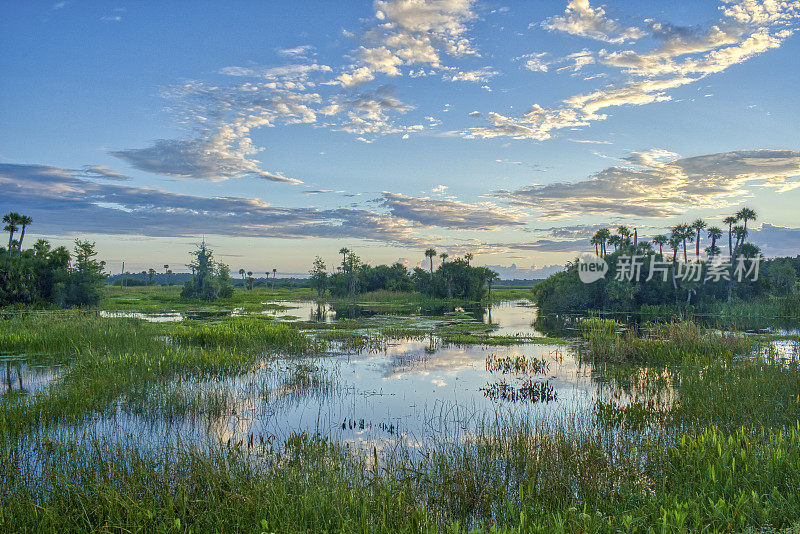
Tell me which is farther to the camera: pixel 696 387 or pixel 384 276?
pixel 384 276

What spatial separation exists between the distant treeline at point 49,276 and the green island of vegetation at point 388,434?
Result: 21430mm

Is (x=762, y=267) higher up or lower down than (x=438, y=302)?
higher up

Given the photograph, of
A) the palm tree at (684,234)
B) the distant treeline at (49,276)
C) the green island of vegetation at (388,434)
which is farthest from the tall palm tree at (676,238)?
the distant treeline at (49,276)

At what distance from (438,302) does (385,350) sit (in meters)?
50.7

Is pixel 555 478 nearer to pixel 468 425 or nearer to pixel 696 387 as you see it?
pixel 468 425

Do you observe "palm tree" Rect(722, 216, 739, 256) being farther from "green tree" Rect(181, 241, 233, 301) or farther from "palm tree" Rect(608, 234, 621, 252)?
"green tree" Rect(181, 241, 233, 301)

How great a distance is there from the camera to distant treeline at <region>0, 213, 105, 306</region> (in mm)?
40000

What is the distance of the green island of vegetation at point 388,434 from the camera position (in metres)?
5.83

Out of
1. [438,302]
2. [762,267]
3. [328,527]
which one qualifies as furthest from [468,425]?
[762,267]

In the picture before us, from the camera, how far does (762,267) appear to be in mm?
65938

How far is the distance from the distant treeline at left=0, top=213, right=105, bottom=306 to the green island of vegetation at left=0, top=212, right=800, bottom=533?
2143 cm

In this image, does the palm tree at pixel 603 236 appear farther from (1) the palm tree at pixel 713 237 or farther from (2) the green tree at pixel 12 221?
(2) the green tree at pixel 12 221

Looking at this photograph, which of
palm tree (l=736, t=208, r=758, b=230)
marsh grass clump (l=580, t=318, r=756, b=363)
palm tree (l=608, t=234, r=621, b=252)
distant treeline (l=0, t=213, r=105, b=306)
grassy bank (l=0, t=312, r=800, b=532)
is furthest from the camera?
palm tree (l=608, t=234, r=621, b=252)

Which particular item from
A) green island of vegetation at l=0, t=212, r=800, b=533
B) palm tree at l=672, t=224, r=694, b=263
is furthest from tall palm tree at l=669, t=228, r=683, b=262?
green island of vegetation at l=0, t=212, r=800, b=533
